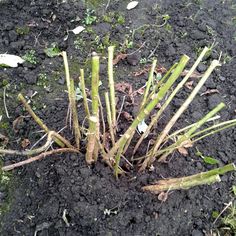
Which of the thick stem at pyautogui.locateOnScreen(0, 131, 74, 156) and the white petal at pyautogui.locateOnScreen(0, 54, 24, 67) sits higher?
the thick stem at pyautogui.locateOnScreen(0, 131, 74, 156)

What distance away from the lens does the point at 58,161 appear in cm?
171

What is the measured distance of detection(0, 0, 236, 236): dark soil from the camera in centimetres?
162

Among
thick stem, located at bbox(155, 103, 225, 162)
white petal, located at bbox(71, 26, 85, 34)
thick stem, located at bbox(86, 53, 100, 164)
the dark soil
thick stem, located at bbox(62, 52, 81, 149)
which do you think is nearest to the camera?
thick stem, located at bbox(86, 53, 100, 164)

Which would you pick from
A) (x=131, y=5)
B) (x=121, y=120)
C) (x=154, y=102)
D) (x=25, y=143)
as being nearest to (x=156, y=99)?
(x=154, y=102)

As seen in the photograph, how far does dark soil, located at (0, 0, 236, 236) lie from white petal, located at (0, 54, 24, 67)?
4cm

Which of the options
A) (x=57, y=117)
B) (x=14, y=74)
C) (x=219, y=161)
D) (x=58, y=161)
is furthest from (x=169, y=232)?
(x=14, y=74)

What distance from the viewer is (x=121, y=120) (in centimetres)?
185

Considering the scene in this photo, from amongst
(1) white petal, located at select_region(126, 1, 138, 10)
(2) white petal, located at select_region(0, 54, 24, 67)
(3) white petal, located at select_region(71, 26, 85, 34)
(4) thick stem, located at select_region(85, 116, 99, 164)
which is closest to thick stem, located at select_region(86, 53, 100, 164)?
(4) thick stem, located at select_region(85, 116, 99, 164)

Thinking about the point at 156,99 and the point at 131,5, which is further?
the point at 131,5

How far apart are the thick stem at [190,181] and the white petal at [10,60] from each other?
0.95 m

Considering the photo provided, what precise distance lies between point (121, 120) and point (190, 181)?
21.1 inches

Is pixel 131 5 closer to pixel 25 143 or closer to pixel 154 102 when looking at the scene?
pixel 25 143

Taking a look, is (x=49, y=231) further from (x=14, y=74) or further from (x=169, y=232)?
(x=14, y=74)

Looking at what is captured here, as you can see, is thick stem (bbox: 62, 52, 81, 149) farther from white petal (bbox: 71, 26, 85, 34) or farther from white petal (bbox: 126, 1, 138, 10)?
white petal (bbox: 126, 1, 138, 10)
